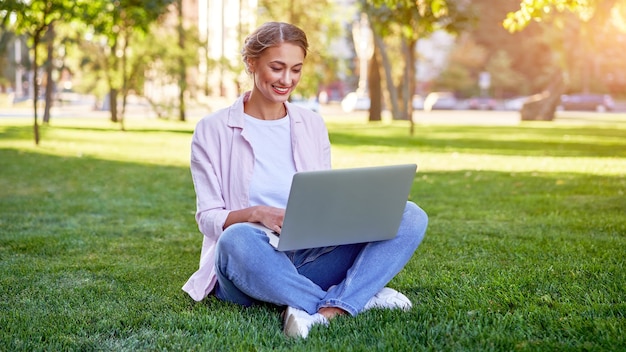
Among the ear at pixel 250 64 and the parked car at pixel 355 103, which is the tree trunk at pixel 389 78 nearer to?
the parked car at pixel 355 103

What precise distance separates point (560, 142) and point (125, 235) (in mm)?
13199

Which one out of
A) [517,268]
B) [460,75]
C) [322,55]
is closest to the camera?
[517,268]

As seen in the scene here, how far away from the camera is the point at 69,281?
4863mm

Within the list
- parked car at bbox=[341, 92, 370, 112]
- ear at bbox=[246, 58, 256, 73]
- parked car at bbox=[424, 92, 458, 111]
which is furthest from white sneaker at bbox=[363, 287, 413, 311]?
parked car at bbox=[424, 92, 458, 111]

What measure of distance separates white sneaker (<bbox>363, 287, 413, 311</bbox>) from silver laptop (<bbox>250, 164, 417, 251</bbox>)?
13.1 inches

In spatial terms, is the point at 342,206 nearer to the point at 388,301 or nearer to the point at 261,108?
the point at 388,301

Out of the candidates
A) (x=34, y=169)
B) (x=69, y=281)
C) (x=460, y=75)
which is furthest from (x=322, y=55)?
(x=460, y=75)

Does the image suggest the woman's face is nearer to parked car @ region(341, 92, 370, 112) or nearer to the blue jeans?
the blue jeans

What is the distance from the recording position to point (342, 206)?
11.5ft

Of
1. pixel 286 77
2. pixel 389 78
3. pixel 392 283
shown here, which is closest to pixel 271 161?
pixel 286 77

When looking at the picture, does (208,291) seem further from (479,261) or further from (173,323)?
(479,261)

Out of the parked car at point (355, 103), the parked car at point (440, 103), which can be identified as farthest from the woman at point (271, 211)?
the parked car at point (440, 103)

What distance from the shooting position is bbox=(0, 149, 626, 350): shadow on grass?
3.62 meters

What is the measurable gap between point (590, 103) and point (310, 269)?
5207cm
